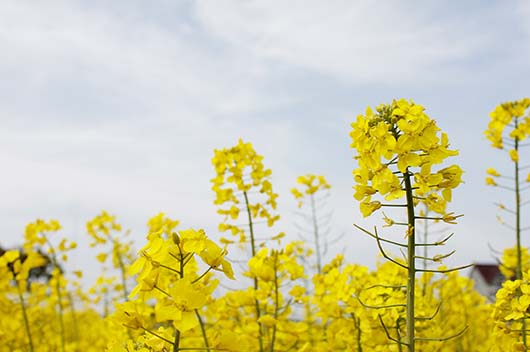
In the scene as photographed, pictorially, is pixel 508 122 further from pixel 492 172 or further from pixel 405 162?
pixel 405 162

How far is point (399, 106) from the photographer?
233 centimetres

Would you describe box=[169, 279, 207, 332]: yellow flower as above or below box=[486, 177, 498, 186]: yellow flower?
below

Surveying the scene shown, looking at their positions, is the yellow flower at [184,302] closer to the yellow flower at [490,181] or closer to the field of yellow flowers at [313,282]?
the field of yellow flowers at [313,282]

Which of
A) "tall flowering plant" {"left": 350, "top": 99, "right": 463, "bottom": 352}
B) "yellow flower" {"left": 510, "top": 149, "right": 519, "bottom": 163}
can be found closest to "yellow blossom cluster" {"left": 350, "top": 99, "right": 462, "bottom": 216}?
"tall flowering plant" {"left": 350, "top": 99, "right": 463, "bottom": 352}

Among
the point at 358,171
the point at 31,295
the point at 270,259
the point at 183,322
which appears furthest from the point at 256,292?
the point at 31,295

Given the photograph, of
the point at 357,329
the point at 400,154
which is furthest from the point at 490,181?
the point at 400,154

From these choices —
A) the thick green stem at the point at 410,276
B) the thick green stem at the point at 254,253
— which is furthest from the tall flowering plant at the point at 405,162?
the thick green stem at the point at 254,253

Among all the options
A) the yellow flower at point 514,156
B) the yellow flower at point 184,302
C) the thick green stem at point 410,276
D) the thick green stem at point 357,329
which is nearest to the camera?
the yellow flower at point 184,302

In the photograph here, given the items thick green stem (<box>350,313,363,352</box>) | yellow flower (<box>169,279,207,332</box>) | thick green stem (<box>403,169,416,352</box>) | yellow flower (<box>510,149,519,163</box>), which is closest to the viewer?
yellow flower (<box>169,279,207,332</box>)

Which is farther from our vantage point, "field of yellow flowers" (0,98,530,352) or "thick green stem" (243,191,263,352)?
"thick green stem" (243,191,263,352)

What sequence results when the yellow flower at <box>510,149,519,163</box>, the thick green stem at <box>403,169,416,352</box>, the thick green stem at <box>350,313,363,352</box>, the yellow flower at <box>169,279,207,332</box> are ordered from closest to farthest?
1. the yellow flower at <box>169,279,207,332</box>
2. the thick green stem at <box>403,169,416,352</box>
3. the thick green stem at <box>350,313,363,352</box>
4. the yellow flower at <box>510,149,519,163</box>

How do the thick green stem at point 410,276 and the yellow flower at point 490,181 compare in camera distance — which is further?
the yellow flower at point 490,181

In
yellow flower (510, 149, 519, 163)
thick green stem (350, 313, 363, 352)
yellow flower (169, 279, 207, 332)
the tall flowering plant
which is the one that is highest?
yellow flower (510, 149, 519, 163)

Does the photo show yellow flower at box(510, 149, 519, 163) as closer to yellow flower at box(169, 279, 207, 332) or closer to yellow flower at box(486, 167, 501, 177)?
yellow flower at box(486, 167, 501, 177)
